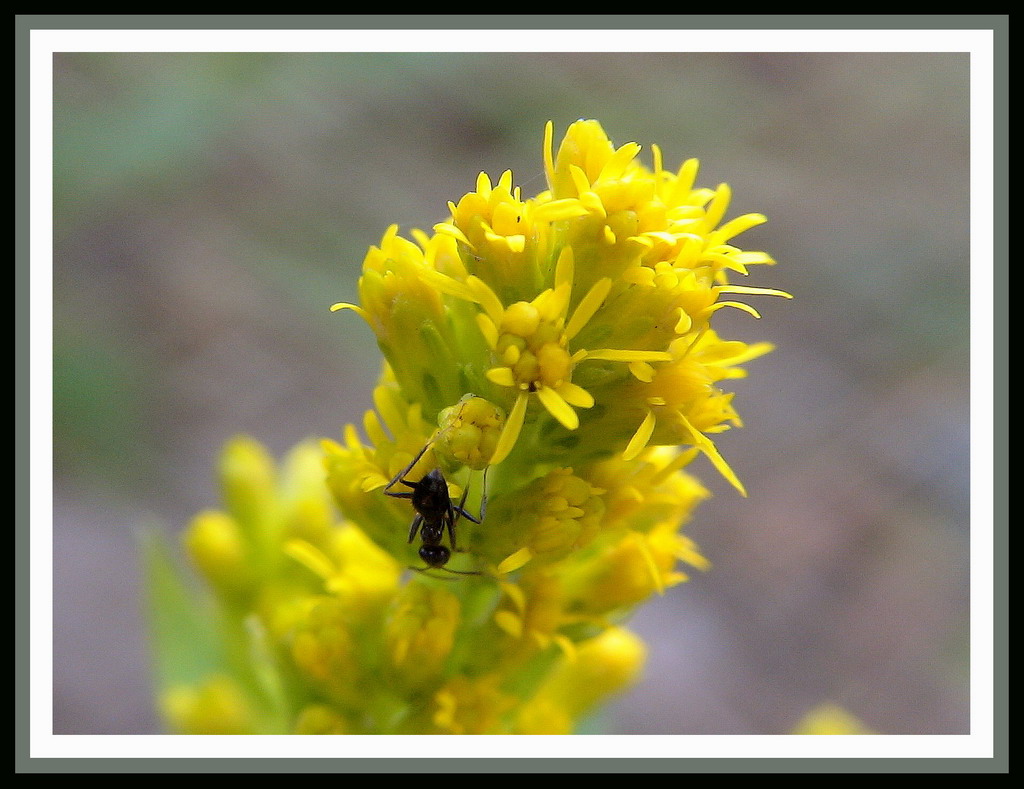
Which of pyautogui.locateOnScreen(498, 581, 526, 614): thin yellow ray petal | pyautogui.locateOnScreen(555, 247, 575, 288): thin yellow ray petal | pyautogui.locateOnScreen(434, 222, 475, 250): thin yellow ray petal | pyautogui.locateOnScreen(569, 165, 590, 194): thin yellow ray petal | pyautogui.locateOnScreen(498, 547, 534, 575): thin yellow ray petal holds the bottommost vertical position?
pyautogui.locateOnScreen(498, 581, 526, 614): thin yellow ray petal

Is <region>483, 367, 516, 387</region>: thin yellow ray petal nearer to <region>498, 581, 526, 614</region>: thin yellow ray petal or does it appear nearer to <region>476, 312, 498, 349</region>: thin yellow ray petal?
<region>476, 312, 498, 349</region>: thin yellow ray petal

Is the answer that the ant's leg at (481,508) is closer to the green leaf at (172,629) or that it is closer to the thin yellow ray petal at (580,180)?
the thin yellow ray petal at (580,180)

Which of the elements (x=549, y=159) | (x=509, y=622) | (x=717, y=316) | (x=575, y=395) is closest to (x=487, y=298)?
(x=575, y=395)

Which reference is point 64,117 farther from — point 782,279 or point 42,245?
point 782,279

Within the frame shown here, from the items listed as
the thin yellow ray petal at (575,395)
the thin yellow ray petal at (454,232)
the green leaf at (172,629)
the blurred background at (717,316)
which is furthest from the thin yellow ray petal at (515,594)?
the blurred background at (717,316)

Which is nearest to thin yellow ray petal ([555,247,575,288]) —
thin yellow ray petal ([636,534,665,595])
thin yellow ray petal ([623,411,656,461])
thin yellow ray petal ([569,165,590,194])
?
thin yellow ray petal ([569,165,590,194])

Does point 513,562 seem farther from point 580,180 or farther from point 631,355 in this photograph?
point 580,180

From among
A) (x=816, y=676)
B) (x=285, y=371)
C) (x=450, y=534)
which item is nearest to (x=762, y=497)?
(x=816, y=676)
